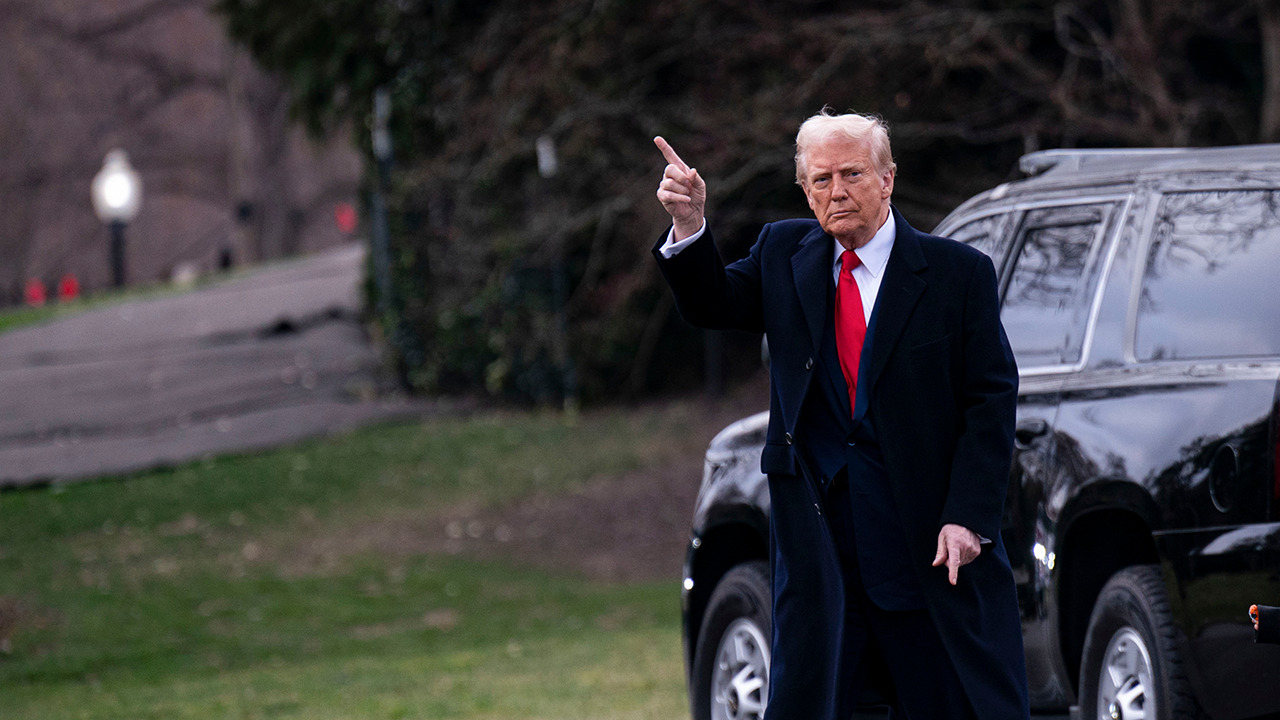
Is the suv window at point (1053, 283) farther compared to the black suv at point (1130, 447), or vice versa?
the suv window at point (1053, 283)

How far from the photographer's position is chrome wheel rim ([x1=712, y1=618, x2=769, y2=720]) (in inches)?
228

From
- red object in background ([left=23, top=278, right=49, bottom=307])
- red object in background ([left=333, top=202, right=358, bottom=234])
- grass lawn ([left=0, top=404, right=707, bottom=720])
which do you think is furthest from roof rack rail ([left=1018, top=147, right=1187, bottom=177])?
red object in background ([left=333, top=202, right=358, bottom=234])

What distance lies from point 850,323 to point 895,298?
0.46 ft

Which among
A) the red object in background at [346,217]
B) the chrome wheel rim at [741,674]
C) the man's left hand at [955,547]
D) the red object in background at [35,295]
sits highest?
the red object in background at [346,217]

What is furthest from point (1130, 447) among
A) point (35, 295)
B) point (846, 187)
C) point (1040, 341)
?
point (35, 295)

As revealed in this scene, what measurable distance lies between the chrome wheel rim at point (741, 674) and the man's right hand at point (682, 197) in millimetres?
2025

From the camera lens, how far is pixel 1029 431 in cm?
540

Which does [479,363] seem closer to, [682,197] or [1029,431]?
[1029,431]

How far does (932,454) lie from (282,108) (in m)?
44.8

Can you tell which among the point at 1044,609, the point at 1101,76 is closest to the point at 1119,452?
the point at 1044,609

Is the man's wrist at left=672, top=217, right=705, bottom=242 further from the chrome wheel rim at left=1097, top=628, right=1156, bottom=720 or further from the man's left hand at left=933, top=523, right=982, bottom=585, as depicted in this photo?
the chrome wheel rim at left=1097, top=628, right=1156, bottom=720

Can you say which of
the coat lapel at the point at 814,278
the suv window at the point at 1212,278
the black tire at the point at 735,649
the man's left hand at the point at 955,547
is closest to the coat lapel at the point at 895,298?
the coat lapel at the point at 814,278

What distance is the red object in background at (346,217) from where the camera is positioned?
46.8m

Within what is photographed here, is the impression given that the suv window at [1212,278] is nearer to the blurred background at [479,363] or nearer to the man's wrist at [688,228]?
the man's wrist at [688,228]
